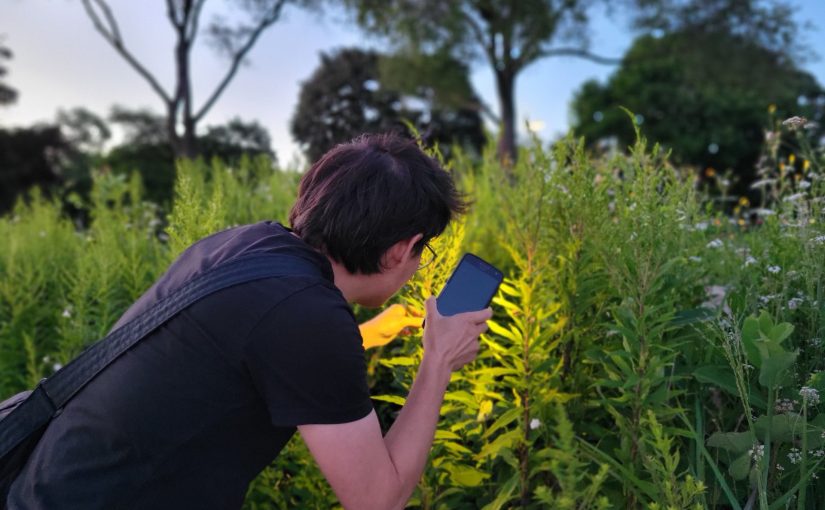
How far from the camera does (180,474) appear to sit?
5.16 feet

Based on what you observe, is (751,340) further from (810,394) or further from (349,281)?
(349,281)

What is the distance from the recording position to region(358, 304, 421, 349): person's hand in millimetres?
2200

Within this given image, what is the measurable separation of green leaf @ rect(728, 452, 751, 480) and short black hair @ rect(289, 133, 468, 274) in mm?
912

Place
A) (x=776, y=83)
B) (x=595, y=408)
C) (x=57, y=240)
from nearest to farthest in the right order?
(x=595, y=408) → (x=57, y=240) → (x=776, y=83)

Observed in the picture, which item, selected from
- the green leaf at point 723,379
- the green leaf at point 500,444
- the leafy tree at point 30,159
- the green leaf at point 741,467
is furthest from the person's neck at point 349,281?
the leafy tree at point 30,159

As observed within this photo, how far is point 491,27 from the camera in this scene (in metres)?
23.9

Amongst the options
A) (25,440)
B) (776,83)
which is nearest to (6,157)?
(776,83)

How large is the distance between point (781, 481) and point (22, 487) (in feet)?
5.96

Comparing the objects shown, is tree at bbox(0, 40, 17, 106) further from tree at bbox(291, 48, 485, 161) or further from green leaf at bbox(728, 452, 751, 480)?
green leaf at bbox(728, 452, 751, 480)

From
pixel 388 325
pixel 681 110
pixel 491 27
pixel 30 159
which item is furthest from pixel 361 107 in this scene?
pixel 30 159

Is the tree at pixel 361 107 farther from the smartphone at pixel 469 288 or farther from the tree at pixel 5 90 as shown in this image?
the tree at pixel 5 90

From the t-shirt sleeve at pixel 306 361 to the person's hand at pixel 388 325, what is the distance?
723mm

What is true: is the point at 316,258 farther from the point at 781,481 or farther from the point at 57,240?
the point at 57,240

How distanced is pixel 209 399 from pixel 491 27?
2379 centimetres
